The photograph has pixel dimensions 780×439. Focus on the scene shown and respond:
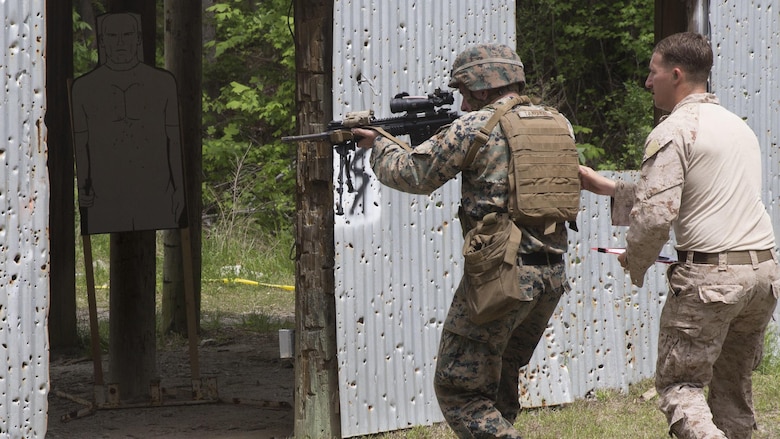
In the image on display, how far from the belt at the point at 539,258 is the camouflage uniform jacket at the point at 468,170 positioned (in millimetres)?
25

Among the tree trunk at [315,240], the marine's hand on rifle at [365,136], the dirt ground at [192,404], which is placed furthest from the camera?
the dirt ground at [192,404]

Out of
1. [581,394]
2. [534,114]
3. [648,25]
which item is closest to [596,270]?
[581,394]

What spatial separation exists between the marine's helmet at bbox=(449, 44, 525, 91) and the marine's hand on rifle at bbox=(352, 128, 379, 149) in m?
0.51

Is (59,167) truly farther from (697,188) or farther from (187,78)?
(697,188)

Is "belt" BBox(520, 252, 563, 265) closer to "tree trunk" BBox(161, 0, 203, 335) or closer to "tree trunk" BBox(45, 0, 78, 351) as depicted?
"tree trunk" BBox(161, 0, 203, 335)

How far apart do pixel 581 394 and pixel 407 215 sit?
1.88m

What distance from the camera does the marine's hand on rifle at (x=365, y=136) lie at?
4.78m

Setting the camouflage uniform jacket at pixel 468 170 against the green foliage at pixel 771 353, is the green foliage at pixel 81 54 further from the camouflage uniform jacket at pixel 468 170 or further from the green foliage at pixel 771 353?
the camouflage uniform jacket at pixel 468 170

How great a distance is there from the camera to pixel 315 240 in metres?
5.86

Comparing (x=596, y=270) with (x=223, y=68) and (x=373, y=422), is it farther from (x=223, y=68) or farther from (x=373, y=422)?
(x=223, y=68)

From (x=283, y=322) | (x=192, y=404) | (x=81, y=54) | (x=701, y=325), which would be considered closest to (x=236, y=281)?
(x=283, y=322)

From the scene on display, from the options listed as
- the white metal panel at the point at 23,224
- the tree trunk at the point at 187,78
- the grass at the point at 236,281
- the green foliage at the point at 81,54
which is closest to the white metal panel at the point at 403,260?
the white metal panel at the point at 23,224

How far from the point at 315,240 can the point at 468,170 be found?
159cm

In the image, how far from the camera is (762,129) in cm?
733
